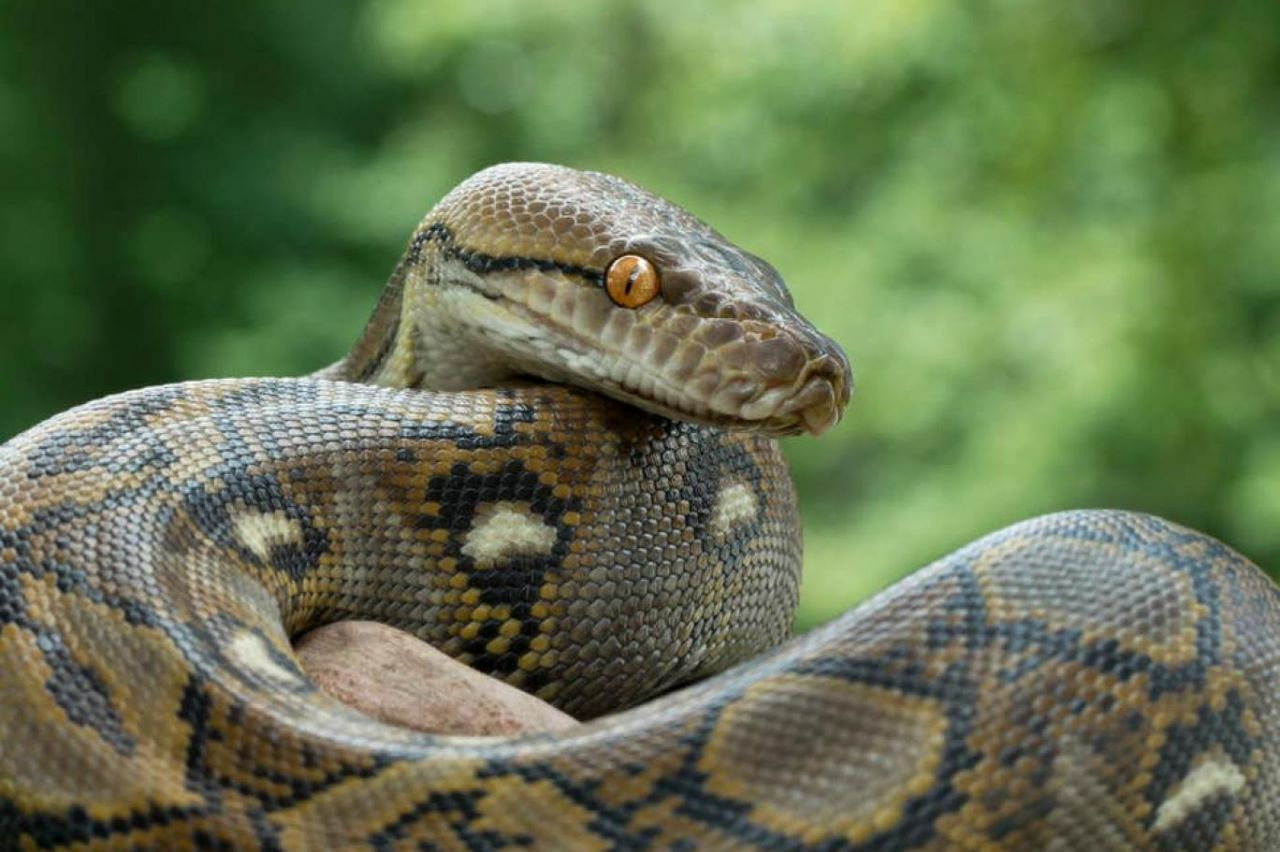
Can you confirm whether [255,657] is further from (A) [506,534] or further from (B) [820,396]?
(B) [820,396]

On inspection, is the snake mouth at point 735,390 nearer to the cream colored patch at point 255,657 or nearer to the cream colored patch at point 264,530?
the cream colored patch at point 264,530

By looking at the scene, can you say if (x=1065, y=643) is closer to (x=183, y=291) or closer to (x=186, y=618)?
(x=186, y=618)

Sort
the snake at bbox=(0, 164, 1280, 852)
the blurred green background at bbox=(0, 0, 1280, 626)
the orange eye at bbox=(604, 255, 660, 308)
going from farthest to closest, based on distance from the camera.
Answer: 1. the blurred green background at bbox=(0, 0, 1280, 626)
2. the orange eye at bbox=(604, 255, 660, 308)
3. the snake at bbox=(0, 164, 1280, 852)

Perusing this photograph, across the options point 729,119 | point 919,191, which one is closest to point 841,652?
point 919,191

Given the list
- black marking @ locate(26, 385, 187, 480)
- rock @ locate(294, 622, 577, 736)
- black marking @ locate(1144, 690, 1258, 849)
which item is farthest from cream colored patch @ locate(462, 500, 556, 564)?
black marking @ locate(1144, 690, 1258, 849)

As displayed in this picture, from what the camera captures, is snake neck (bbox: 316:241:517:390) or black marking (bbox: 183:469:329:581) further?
snake neck (bbox: 316:241:517:390)

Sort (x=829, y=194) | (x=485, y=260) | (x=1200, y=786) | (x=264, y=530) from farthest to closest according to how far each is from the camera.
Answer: (x=829, y=194)
(x=485, y=260)
(x=264, y=530)
(x=1200, y=786)

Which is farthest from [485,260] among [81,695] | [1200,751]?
[1200,751]

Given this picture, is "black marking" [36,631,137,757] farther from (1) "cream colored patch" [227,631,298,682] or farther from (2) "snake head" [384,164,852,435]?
(2) "snake head" [384,164,852,435]
